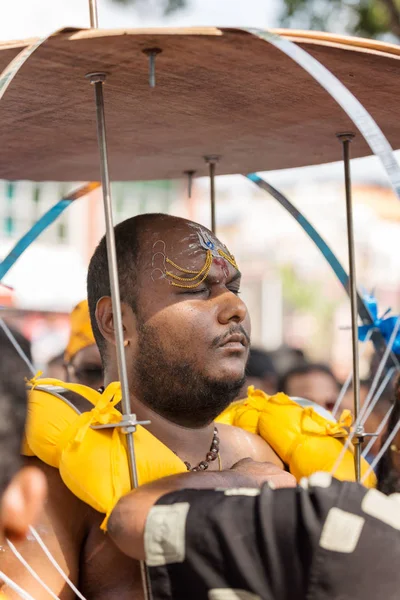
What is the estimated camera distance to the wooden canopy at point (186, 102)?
5.98ft

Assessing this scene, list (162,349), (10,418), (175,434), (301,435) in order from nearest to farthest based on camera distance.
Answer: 1. (10,418)
2. (162,349)
3. (175,434)
4. (301,435)

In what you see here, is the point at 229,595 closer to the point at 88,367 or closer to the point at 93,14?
the point at 93,14

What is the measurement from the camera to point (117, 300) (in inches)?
79.1

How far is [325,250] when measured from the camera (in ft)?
10.9

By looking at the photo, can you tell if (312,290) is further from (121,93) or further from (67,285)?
(121,93)

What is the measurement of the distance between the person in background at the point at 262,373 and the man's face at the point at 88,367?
1.37m

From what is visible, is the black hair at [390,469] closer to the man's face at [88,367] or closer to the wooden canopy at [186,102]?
the wooden canopy at [186,102]

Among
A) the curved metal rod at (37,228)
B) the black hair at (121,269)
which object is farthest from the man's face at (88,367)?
the black hair at (121,269)

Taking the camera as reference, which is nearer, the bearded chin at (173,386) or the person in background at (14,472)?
the person in background at (14,472)

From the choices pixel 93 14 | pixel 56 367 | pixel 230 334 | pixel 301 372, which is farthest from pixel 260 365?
pixel 93 14

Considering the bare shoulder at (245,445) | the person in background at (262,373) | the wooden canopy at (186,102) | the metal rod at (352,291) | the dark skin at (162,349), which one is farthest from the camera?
the person in background at (262,373)

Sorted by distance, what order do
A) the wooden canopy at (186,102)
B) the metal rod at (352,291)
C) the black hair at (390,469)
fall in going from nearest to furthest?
the wooden canopy at (186,102) → the metal rod at (352,291) → the black hair at (390,469)

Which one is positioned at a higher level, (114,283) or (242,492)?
(114,283)

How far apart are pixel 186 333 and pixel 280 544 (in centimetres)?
84
